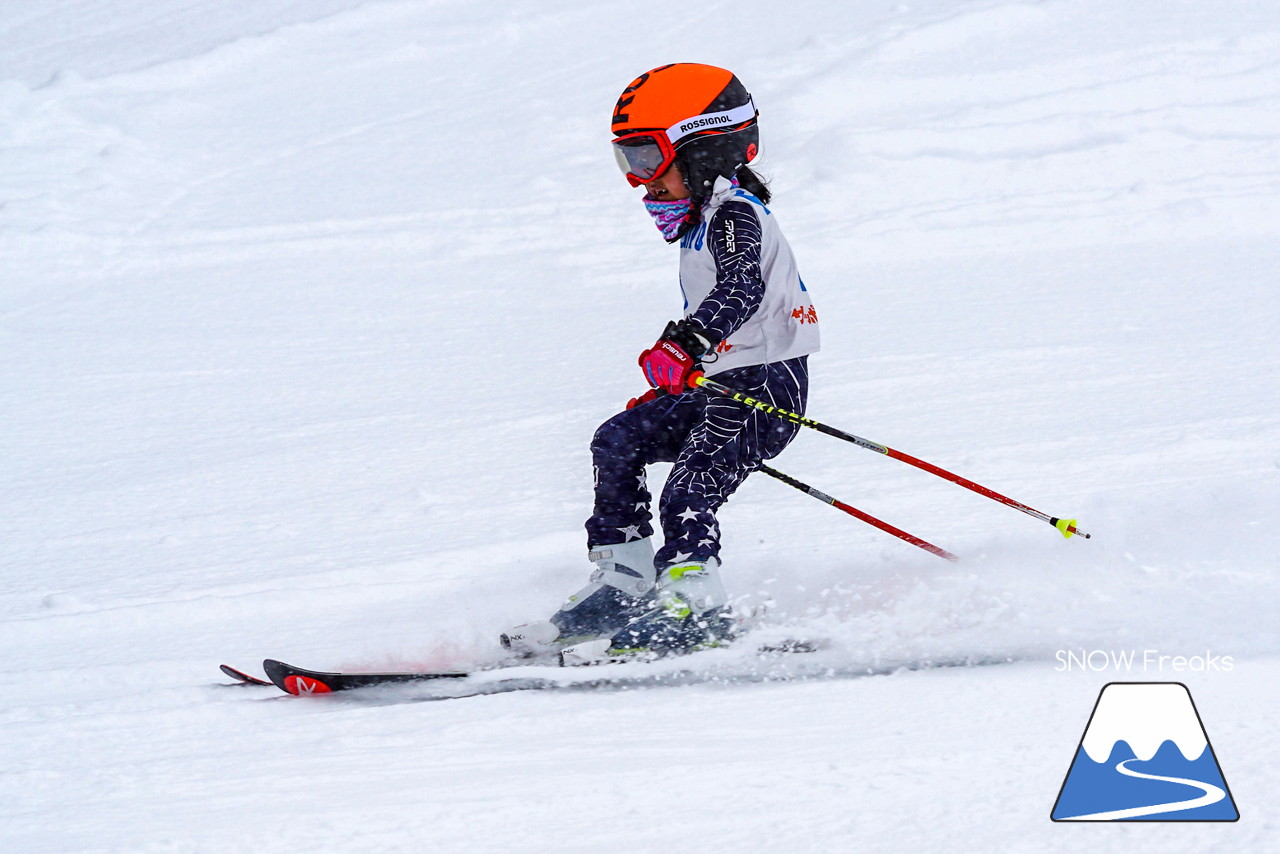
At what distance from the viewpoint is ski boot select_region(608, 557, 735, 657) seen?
3.23 metres

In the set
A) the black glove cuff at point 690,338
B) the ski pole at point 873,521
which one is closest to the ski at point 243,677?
the black glove cuff at point 690,338

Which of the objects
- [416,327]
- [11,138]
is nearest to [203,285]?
[416,327]

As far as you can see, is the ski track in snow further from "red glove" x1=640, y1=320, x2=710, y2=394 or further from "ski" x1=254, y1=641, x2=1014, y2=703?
"red glove" x1=640, y1=320, x2=710, y2=394

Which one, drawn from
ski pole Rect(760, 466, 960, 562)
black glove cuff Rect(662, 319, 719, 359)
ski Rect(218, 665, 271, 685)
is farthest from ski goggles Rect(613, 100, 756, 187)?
ski Rect(218, 665, 271, 685)

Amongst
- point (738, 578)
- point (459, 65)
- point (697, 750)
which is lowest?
point (738, 578)

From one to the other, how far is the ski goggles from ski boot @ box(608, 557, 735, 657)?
1088mm

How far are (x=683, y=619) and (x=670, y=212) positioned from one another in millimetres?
1138

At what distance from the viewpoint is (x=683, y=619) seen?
3.22m

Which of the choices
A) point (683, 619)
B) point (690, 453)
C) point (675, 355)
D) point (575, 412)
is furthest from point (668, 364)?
point (575, 412)

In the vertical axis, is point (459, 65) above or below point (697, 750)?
above

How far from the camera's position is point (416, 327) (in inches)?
265

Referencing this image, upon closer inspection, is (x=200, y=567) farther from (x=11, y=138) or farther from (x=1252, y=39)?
(x=1252, y=39)

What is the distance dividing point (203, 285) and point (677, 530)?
17.2 feet

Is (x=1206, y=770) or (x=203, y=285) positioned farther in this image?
(x=203, y=285)
